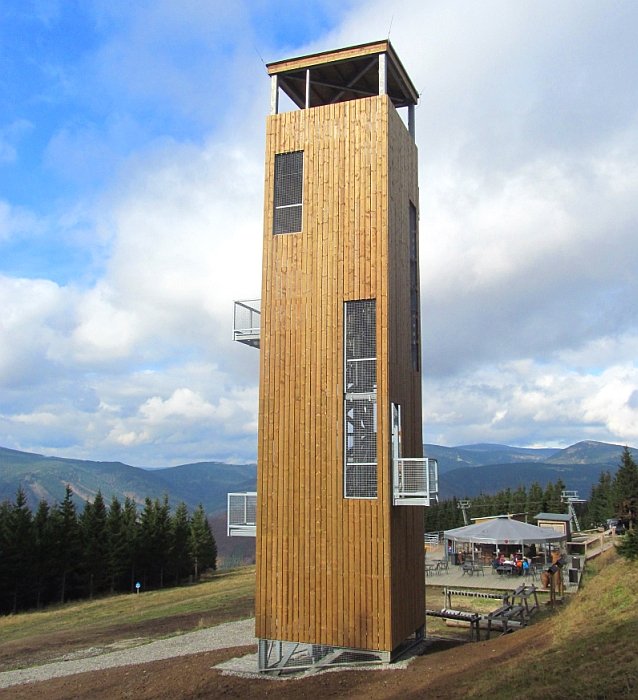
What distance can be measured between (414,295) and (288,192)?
373 centimetres

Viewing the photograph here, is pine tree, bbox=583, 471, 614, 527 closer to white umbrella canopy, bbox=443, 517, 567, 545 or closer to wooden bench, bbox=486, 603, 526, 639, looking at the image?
white umbrella canopy, bbox=443, 517, 567, 545

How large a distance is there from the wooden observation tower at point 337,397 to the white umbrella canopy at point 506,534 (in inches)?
396

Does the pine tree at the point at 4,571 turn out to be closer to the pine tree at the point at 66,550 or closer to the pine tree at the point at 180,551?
the pine tree at the point at 66,550

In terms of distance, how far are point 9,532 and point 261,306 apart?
93.3 ft

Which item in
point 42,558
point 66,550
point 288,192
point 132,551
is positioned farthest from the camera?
point 132,551

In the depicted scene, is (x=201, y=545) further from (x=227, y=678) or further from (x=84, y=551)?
(x=227, y=678)

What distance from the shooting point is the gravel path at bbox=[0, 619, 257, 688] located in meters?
13.7

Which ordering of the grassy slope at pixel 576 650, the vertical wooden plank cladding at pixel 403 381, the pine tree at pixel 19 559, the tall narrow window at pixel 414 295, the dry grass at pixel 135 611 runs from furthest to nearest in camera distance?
the pine tree at pixel 19 559 < the dry grass at pixel 135 611 < the tall narrow window at pixel 414 295 < the vertical wooden plank cladding at pixel 403 381 < the grassy slope at pixel 576 650

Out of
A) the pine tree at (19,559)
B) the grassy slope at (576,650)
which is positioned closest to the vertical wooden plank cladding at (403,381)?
the grassy slope at (576,650)

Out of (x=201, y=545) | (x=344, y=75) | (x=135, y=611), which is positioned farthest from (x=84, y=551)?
(x=344, y=75)

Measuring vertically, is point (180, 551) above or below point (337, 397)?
below

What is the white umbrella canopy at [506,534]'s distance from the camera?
74.0ft

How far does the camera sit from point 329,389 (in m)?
12.4

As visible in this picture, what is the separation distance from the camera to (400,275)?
1327 cm
